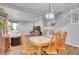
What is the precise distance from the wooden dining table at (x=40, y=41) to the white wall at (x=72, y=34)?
307 mm

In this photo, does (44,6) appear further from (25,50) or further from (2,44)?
(2,44)

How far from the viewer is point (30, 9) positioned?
Result: 7.86ft

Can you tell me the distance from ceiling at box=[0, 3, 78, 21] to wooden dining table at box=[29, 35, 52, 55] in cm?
31

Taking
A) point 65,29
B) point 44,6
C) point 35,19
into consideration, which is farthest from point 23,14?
point 65,29

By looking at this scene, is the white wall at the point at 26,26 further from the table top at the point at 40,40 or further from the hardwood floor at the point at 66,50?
the hardwood floor at the point at 66,50

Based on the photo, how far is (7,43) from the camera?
2.38 metres

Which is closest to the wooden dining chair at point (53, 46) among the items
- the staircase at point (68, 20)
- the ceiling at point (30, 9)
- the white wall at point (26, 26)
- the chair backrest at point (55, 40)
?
the chair backrest at point (55, 40)

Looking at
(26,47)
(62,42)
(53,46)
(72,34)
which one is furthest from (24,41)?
(72,34)

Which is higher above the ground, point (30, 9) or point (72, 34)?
point (30, 9)

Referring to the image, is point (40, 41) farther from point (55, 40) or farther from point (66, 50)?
point (66, 50)

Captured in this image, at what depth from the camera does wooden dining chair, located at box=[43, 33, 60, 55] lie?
2.39 metres

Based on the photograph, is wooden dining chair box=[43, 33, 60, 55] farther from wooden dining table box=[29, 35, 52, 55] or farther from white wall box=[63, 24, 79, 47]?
white wall box=[63, 24, 79, 47]

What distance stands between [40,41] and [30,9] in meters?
0.55
